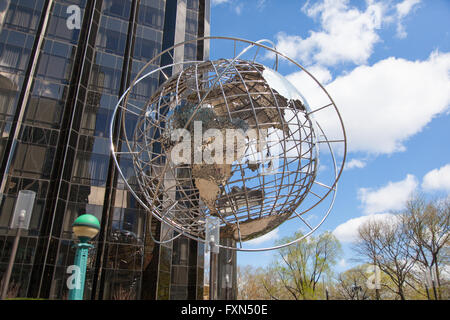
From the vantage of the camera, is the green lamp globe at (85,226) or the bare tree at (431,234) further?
the bare tree at (431,234)

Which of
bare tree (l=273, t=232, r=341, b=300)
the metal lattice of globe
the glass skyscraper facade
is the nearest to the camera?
the metal lattice of globe

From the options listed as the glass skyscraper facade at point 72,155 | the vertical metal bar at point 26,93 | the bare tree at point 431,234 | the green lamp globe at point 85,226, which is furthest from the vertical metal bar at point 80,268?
the bare tree at point 431,234

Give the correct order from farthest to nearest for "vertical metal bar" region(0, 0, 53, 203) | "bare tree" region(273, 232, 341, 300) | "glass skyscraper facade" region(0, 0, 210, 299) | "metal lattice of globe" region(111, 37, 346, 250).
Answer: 1. "bare tree" region(273, 232, 341, 300)
2. "vertical metal bar" region(0, 0, 53, 203)
3. "glass skyscraper facade" region(0, 0, 210, 299)
4. "metal lattice of globe" region(111, 37, 346, 250)

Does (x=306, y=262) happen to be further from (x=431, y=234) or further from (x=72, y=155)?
(x=72, y=155)

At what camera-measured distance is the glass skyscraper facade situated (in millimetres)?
15742

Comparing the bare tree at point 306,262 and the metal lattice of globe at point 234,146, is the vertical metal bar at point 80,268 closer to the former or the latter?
the metal lattice of globe at point 234,146

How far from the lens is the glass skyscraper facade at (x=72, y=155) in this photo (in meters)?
15.7

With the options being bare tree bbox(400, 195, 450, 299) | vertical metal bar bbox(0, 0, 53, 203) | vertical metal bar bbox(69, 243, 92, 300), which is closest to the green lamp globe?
vertical metal bar bbox(69, 243, 92, 300)

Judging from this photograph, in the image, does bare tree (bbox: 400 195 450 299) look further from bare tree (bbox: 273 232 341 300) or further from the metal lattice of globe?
the metal lattice of globe

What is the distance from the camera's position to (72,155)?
695 inches

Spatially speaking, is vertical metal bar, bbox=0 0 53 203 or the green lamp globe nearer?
the green lamp globe

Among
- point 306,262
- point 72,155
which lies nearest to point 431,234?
point 306,262

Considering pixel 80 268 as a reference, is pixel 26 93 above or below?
above

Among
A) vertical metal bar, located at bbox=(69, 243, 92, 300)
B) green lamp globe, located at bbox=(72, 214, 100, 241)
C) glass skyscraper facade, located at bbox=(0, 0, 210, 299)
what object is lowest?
vertical metal bar, located at bbox=(69, 243, 92, 300)
